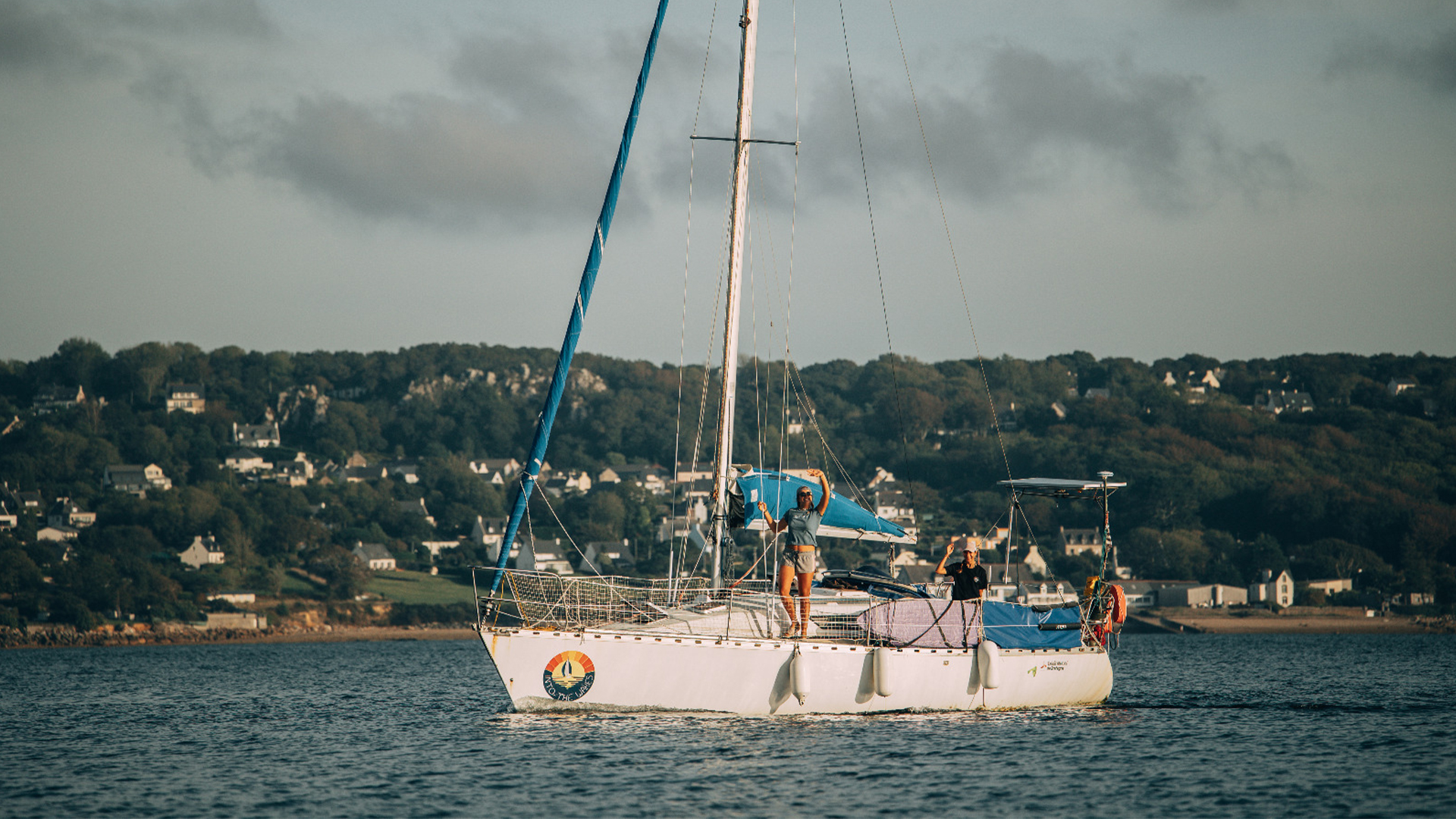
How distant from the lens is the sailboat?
23.3 meters

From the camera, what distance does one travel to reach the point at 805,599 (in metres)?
24.1

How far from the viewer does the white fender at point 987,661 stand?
2477 cm

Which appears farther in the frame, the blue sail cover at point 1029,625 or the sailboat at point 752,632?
the blue sail cover at point 1029,625

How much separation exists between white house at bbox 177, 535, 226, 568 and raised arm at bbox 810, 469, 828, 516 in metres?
105

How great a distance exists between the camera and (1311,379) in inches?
7840

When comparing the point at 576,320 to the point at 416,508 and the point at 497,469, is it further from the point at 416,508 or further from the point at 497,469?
the point at 497,469

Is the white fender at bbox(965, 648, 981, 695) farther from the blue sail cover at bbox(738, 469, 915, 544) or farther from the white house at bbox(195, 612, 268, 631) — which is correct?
the white house at bbox(195, 612, 268, 631)

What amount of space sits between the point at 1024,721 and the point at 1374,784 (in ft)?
21.5

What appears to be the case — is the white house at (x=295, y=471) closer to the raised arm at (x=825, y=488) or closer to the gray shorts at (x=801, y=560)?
the raised arm at (x=825, y=488)

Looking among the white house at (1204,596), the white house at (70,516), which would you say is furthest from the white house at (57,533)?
the white house at (1204,596)

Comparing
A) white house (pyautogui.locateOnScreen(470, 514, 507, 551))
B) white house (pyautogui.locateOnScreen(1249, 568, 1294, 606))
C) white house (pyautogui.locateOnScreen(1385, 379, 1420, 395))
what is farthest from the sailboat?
white house (pyautogui.locateOnScreen(1385, 379, 1420, 395))

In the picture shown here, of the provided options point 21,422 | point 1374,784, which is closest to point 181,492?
point 21,422

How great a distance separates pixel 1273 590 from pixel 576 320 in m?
100

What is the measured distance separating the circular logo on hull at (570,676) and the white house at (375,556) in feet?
355
